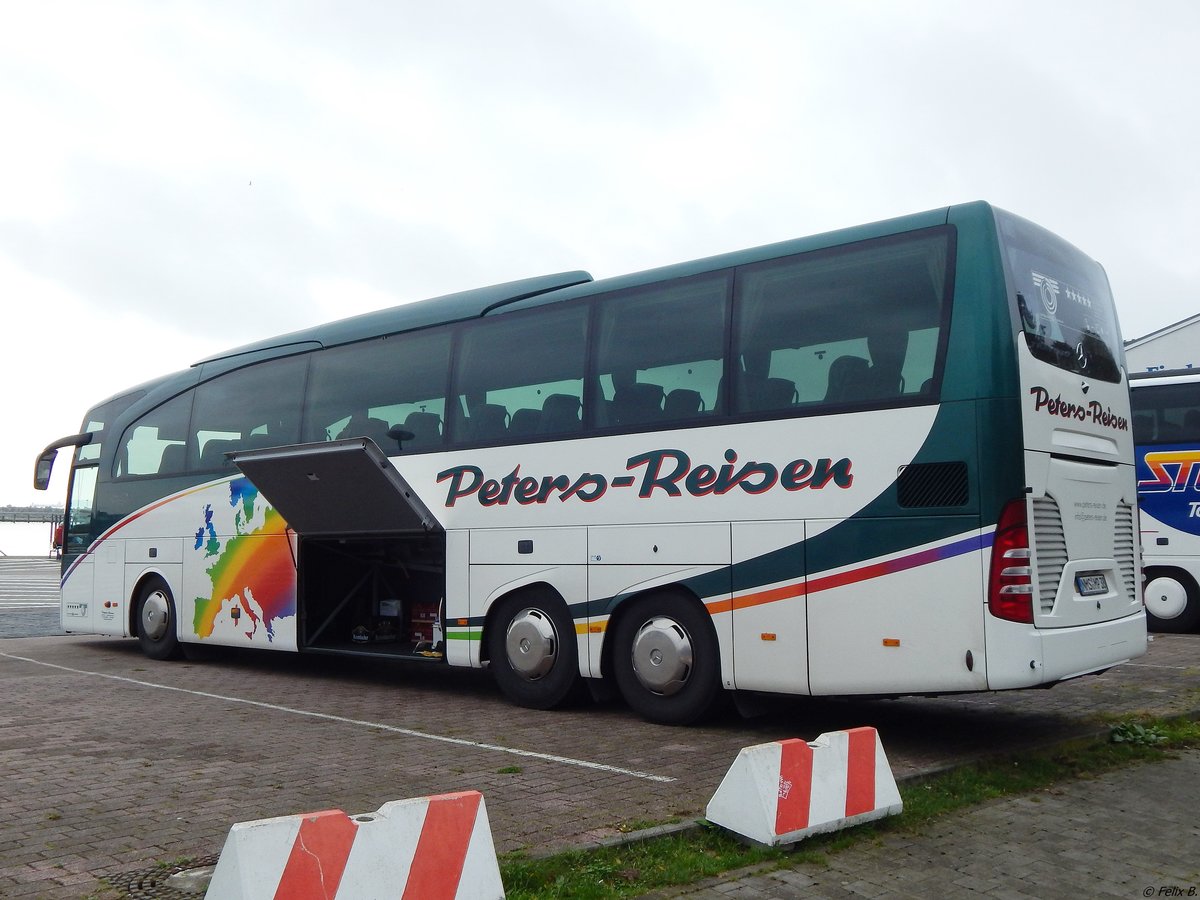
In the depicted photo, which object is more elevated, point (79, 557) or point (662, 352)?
point (662, 352)

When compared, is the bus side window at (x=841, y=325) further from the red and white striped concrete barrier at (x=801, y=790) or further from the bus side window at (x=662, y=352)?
the red and white striped concrete barrier at (x=801, y=790)

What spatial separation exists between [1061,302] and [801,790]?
4.45 metres

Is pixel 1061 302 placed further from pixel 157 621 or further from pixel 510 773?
pixel 157 621

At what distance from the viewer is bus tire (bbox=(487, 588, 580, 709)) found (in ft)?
31.8

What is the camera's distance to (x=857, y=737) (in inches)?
226

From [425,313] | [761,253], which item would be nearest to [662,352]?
[761,253]

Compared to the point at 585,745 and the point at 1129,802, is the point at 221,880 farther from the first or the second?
the point at 1129,802

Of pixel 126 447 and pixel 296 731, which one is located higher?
pixel 126 447

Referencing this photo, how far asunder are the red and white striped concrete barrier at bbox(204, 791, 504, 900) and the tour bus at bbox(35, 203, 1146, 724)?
4.05m

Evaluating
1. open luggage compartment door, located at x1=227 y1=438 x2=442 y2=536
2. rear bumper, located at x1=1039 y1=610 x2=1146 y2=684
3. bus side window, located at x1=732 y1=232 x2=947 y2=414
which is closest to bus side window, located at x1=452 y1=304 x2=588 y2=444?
open luggage compartment door, located at x1=227 y1=438 x2=442 y2=536

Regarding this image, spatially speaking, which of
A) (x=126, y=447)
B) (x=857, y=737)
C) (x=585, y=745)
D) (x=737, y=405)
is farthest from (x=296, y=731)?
(x=126, y=447)

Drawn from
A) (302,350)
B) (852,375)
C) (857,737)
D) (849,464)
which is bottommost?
(857,737)

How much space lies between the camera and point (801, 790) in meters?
5.43

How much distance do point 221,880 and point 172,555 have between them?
36.0 feet
